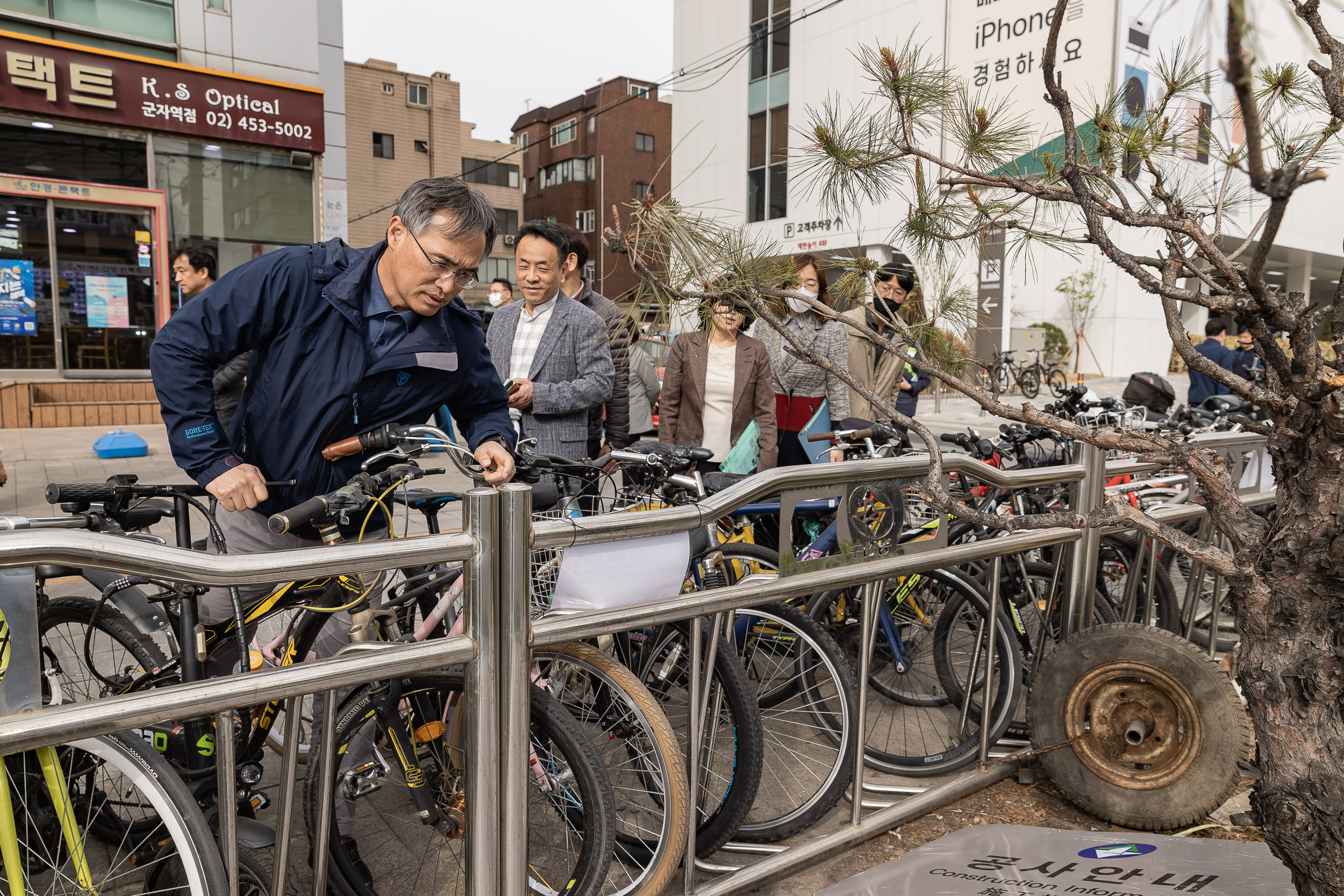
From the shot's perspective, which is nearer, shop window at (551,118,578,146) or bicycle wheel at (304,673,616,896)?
bicycle wheel at (304,673,616,896)

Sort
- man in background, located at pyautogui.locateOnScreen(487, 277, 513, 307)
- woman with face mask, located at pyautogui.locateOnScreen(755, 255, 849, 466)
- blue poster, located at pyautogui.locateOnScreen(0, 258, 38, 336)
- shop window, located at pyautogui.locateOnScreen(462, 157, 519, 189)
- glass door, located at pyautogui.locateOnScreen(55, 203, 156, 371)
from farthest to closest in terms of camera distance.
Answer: shop window, located at pyautogui.locateOnScreen(462, 157, 519, 189)
glass door, located at pyautogui.locateOnScreen(55, 203, 156, 371)
blue poster, located at pyautogui.locateOnScreen(0, 258, 38, 336)
man in background, located at pyautogui.locateOnScreen(487, 277, 513, 307)
woman with face mask, located at pyautogui.locateOnScreen(755, 255, 849, 466)

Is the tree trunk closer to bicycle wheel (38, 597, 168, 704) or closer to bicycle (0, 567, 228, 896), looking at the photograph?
bicycle (0, 567, 228, 896)

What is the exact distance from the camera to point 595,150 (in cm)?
3825

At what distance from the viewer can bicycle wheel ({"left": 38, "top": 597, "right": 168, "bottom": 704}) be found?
2307 mm

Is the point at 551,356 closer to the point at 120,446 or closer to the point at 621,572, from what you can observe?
the point at 621,572

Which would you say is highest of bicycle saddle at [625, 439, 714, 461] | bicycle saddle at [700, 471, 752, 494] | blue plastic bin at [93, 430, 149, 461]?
bicycle saddle at [625, 439, 714, 461]

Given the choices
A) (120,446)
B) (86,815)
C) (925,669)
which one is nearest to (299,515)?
(86,815)

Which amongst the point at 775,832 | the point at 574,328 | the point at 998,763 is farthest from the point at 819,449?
the point at 775,832

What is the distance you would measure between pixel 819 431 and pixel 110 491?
9.35 feet

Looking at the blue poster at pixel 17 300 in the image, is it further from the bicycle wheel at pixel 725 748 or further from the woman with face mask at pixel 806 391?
the bicycle wheel at pixel 725 748

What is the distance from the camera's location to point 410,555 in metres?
1.59

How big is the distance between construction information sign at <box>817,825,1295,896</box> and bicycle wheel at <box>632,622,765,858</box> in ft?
1.06

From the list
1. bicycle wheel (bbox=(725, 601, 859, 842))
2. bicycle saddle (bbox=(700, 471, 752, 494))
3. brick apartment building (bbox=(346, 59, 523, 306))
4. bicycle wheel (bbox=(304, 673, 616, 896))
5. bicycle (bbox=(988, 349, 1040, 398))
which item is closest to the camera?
bicycle wheel (bbox=(304, 673, 616, 896))

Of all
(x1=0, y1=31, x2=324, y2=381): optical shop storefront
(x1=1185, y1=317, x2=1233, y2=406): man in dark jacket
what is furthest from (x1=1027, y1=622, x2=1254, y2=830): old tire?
(x1=0, y1=31, x2=324, y2=381): optical shop storefront
